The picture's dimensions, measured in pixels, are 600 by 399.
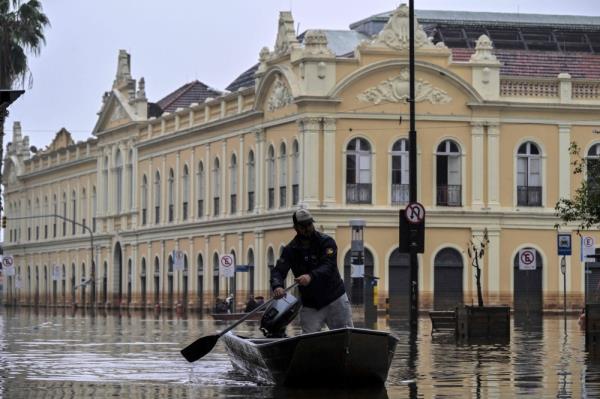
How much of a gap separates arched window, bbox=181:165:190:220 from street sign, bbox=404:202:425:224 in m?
51.3

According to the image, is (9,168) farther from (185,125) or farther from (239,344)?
(239,344)

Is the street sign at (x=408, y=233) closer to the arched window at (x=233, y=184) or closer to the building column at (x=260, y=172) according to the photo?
the building column at (x=260, y=172)

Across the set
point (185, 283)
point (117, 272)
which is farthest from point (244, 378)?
point (117, 272)

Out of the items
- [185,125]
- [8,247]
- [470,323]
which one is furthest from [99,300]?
[470,323]

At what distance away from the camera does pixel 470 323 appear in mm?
36719

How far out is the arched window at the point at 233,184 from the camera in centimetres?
8212

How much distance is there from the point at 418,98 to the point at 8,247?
59.6 metres

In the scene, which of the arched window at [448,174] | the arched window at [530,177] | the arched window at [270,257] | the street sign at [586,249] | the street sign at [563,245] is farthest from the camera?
the arched window at [270,257]

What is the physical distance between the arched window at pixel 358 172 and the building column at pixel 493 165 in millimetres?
5051

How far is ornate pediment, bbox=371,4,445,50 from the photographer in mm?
74188

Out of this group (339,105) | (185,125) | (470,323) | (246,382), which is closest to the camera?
(246,382)

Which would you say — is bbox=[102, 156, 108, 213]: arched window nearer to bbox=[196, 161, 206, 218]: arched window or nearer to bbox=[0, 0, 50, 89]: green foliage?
bbox=[196, 161, 206, 218]: arched window

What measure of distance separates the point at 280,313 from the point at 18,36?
4574 centimetres

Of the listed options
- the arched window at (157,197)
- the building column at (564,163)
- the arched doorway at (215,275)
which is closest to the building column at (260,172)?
the arched doorway at (215,275)
